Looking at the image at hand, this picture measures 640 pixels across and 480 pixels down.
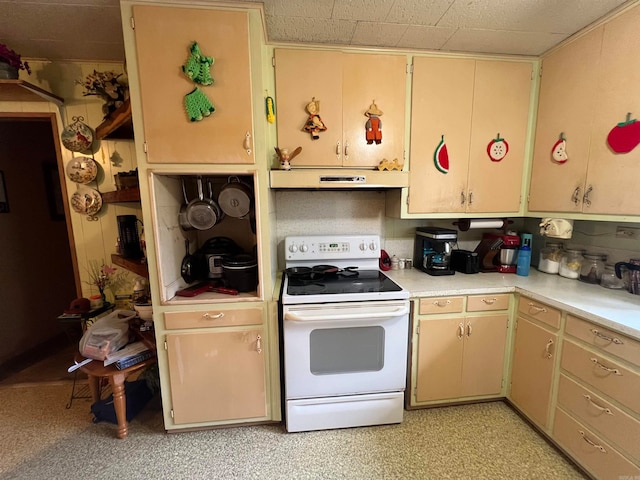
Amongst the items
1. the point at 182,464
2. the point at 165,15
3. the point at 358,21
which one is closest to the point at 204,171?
the point at 165,15

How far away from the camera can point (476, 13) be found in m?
1.47

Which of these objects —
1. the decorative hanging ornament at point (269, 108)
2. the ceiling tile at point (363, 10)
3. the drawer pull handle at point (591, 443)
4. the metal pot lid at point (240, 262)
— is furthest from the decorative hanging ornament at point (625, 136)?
the metal pot lid at point (240, 262)

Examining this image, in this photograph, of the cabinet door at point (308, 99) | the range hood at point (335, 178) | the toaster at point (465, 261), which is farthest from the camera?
the toaster at point (465, 261)

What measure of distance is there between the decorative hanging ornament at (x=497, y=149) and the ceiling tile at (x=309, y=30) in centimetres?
122

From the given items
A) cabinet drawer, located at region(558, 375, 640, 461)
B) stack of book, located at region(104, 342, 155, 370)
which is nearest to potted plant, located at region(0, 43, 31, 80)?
stack of book, located at region(104, 342, 155, 370)

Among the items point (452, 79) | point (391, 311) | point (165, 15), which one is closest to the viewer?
point (165, 15)

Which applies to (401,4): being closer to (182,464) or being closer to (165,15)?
(165,15)

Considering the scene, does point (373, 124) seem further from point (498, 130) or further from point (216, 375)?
point (216, 375)

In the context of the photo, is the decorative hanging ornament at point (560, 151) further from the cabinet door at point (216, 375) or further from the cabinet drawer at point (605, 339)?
the cabinet door at point (216, 375)

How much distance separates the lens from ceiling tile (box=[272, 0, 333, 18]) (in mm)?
1377

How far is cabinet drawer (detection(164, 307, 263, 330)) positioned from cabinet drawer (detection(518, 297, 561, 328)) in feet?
5.40

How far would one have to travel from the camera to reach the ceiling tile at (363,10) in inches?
54.7

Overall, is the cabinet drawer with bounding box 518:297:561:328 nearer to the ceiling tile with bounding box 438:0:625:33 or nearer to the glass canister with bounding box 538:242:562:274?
the glass canister with bounding box 538:242:562:274

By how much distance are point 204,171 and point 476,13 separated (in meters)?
1.69
